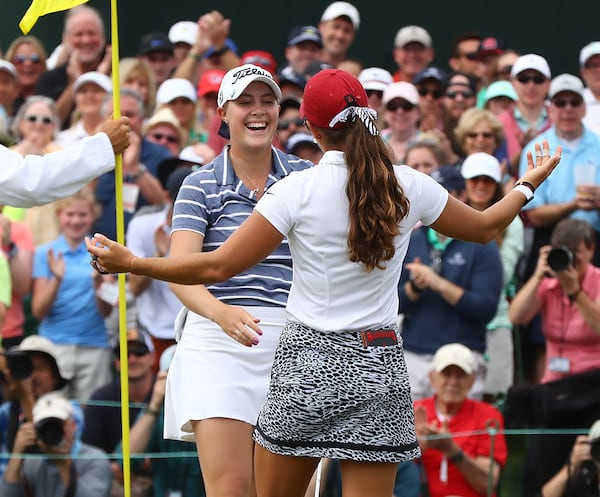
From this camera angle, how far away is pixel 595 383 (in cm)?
759

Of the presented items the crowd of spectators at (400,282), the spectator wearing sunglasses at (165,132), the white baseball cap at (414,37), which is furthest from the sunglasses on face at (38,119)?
the white baseball cap at (414,37)

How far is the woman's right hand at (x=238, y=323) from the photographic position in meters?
4.64

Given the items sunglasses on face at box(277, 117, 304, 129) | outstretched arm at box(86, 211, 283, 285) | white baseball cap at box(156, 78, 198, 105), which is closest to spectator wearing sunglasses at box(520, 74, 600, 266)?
sunglasses on face at box(277, 117, 304, 129)

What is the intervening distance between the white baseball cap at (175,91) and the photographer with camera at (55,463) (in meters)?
3.30

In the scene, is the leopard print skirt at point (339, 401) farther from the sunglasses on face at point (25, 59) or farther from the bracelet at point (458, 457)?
the sunglasses on face at point (25, 59)

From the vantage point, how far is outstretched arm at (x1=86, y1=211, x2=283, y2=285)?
438 centimetres

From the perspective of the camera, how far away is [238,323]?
4691mm

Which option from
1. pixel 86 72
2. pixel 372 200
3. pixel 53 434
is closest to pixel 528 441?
pixel 53 434

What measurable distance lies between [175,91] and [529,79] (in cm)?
Result: 256

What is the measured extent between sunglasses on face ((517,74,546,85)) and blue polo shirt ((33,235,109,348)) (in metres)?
3.36

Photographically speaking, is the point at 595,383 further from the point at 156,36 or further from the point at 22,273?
the point at 156,36

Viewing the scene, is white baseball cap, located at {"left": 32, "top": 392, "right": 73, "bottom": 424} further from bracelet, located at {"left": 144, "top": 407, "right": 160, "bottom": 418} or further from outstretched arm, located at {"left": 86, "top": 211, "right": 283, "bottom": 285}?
outstretched arm, located at {"left": 86, "top": 211, "right": 283, "bottom": 285}

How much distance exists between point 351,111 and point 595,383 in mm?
3677

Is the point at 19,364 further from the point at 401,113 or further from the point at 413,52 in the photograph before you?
the point at 413,52
